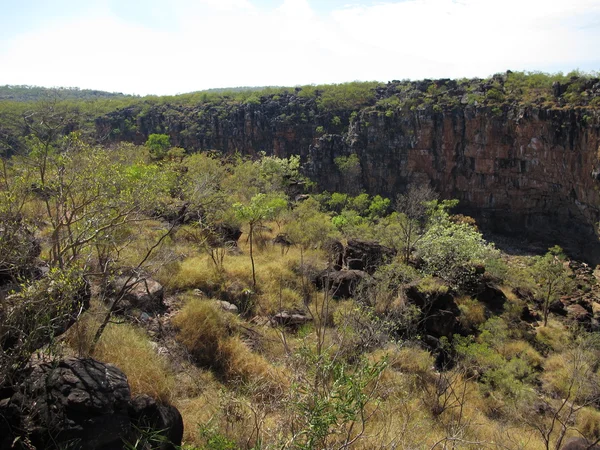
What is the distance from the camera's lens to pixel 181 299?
772cm

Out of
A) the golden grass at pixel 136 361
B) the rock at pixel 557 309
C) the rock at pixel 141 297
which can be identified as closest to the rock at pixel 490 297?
the rock at pixel 557 309

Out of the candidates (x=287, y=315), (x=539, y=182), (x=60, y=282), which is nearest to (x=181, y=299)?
(x=287, y=315)

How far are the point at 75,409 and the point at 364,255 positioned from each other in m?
9.69

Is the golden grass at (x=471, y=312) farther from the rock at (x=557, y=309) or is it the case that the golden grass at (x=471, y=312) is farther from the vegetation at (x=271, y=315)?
the rock at (x=557, y=309)

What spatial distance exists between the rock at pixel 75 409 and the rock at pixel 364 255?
339 inches

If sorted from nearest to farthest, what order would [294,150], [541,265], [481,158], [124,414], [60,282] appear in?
[124,414] → [60,282] → [541,265] → [481,158] → [294,150]

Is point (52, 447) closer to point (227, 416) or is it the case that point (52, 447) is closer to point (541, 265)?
point (227, 416)

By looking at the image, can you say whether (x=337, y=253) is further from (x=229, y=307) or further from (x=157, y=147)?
(x=157, y=147)

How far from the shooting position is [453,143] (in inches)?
1314

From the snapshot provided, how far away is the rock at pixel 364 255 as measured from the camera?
38.7 feet

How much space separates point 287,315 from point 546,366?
798 centimetres

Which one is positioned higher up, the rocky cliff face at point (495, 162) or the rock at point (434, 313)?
the rocky cliff face at point (495, 162)

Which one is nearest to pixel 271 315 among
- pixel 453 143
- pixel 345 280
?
pixel 345 280

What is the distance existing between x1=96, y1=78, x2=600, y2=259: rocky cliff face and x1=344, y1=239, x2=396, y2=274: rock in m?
20.4
